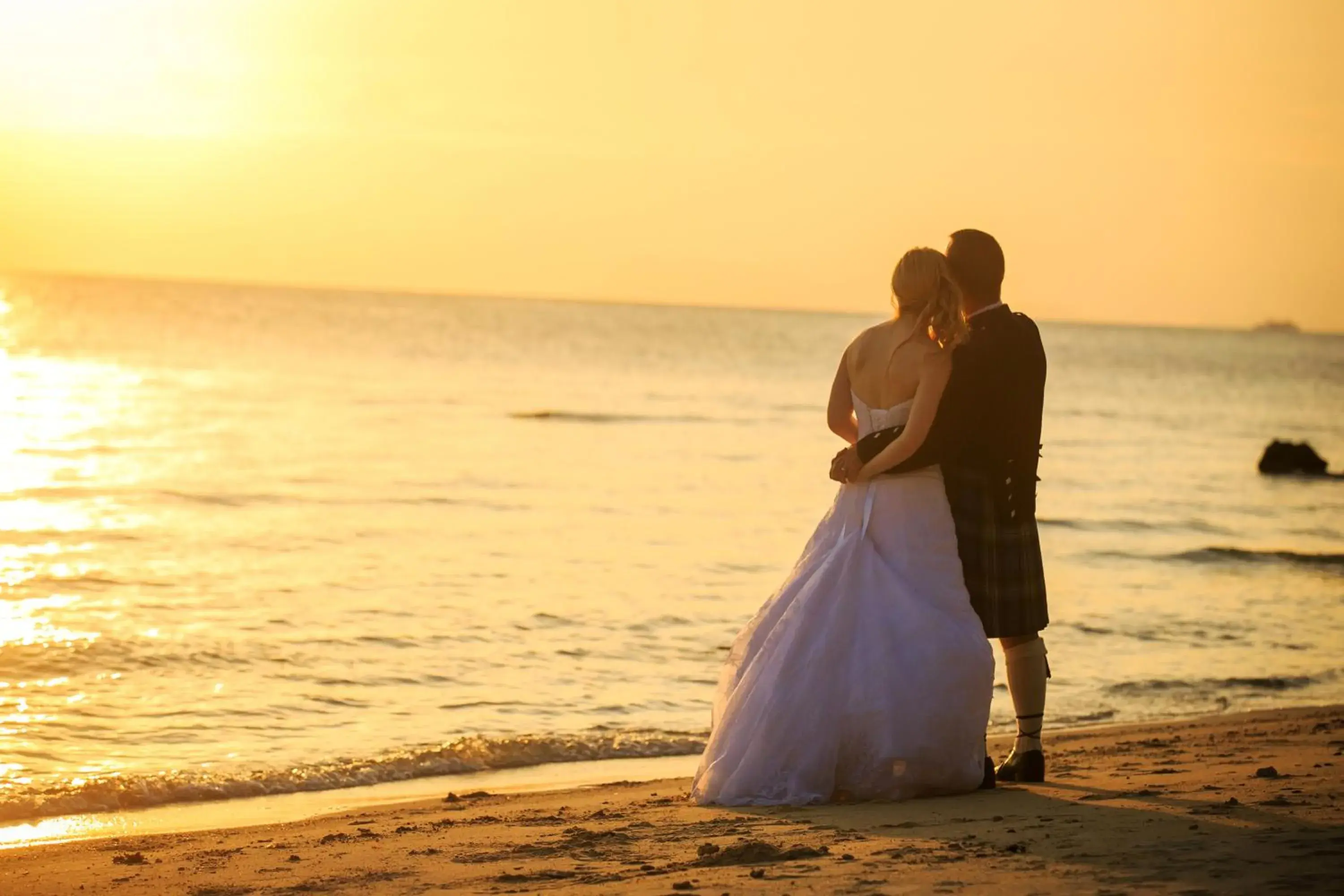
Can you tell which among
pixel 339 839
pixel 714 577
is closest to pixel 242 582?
pixel 714 577

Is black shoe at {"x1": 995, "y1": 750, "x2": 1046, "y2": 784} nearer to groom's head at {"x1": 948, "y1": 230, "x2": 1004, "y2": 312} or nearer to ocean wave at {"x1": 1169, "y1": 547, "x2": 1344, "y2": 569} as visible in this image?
groom's head at {"x1": 948, "y1": 230, "x2": 1004, "y2": 312}

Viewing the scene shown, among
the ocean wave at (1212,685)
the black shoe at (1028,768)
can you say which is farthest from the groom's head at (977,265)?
the ocean wave at (1212,685)

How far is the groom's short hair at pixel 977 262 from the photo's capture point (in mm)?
6016

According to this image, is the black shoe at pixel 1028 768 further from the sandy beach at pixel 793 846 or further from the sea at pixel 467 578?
the sea at pixel 467 578

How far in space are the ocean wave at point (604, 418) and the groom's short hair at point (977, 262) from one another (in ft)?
97.8

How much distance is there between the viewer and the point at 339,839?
5652 mm

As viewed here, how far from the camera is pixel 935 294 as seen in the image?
229 inches

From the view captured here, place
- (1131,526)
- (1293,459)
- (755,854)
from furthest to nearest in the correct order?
(1293,459)
(1131,526)
(755,854)

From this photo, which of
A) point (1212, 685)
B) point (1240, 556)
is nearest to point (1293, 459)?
point (1240, 556)

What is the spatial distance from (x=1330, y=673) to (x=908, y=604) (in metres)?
6.63

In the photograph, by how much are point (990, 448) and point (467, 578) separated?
26.6ft

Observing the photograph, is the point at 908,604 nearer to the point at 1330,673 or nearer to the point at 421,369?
the point at 1330,673

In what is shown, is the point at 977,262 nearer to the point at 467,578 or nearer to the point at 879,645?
the point at 879,645

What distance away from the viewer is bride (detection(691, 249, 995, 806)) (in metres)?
5.71
